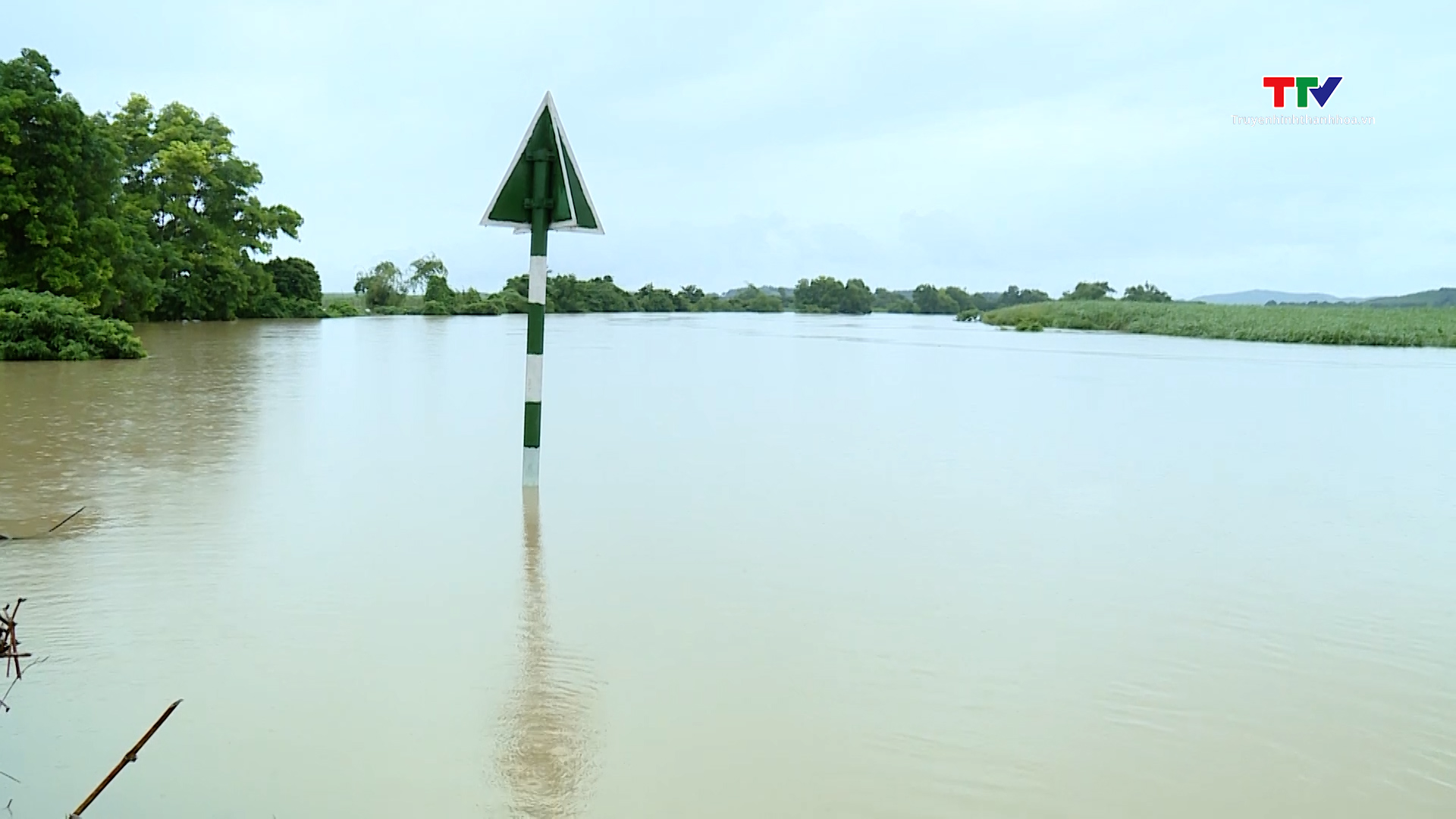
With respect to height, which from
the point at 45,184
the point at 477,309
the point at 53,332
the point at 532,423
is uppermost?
the point at 45,184

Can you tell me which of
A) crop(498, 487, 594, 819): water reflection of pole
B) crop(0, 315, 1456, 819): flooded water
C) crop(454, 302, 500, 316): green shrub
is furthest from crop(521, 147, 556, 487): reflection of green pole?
crop(454, 302, 500, 316): green shrub

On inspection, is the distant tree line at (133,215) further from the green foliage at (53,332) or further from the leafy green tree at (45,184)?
the green foliage at (53,332)

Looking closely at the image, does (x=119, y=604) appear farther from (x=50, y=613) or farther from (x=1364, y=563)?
(x=1364, y=563)

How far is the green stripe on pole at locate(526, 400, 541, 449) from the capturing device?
6305 mm

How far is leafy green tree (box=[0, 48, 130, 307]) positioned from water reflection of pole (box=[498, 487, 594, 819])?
23231 millimetres

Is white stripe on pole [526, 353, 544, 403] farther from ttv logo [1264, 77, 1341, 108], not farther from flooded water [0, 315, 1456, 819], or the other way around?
ttv logo [1264, 77, 1341, 108]

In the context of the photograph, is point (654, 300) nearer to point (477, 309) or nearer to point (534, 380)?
point (477, 309)

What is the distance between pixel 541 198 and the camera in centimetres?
591

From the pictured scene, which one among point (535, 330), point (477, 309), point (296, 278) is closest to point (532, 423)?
point (535, 330)

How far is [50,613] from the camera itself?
13.0 ft

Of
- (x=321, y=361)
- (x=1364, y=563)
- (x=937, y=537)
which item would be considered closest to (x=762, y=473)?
(x=937, y=537)

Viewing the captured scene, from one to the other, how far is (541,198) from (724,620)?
281cm

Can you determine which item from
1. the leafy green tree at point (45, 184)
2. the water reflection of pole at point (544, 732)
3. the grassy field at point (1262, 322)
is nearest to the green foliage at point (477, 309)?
the grassy field at point (1262, 322)

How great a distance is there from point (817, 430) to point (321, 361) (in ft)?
A: 37.6
